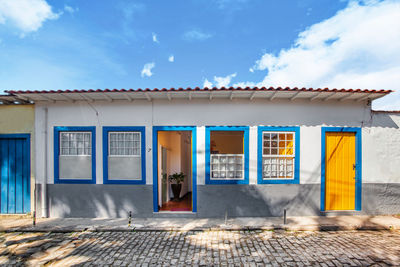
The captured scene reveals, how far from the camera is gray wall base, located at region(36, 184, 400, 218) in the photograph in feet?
19.6

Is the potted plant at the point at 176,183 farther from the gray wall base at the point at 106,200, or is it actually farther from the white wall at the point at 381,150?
the white wall at the point at 381,150

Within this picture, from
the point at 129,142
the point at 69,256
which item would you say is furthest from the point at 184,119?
the point at 69,256

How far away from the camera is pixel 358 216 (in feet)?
19.7

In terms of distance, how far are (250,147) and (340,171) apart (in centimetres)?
286

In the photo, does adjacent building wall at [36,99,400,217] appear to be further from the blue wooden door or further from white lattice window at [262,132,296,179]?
the blue wooden door

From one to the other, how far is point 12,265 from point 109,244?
5.43 ft

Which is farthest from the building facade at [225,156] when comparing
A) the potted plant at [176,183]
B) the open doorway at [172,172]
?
the potted plant at [176,183]

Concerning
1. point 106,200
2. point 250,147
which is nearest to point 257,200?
point 250,147

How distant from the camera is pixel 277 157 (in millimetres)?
6125

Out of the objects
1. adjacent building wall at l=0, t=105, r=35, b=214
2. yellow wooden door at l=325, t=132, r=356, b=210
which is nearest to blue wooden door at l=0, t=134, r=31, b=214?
adjacent building wall at l=0, t=105, r=35, b=214

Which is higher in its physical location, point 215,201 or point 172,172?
point 172,172

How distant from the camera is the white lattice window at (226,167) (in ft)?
20.0

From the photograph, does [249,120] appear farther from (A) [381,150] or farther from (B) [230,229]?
(A) [381,150]

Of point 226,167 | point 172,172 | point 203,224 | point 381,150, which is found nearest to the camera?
point 203,224
